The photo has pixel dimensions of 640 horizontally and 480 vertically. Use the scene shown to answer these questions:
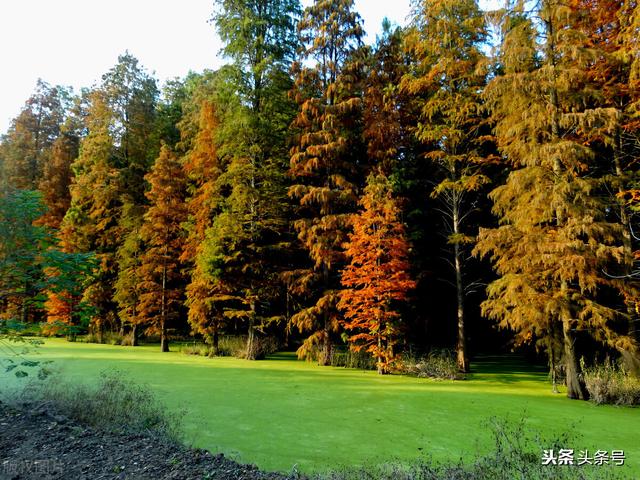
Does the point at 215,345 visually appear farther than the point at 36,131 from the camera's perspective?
No

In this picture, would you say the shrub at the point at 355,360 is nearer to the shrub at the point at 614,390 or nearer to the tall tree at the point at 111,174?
the shrub at the point at 614,390

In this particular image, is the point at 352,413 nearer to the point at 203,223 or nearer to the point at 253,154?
the point at 253,154

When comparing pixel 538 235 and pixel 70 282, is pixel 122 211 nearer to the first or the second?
pixel 70 282

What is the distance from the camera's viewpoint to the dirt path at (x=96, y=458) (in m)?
3.54

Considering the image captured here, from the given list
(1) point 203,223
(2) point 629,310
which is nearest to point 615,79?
(2) point 629,310

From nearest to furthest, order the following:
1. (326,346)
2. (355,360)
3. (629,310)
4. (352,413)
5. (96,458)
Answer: (96,458) < (352,413) < (629,310) < (355,360) < (326,346)

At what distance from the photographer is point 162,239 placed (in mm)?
18031

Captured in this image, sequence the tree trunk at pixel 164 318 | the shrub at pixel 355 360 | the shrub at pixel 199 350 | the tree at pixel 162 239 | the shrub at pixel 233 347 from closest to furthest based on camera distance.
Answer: the shrub at pixel 355 360 → the shrub at pixel 233 347 → the shrub at pixel 199 350 → the tree trunk at pixel 164 318 → the tree at pixel 162 239

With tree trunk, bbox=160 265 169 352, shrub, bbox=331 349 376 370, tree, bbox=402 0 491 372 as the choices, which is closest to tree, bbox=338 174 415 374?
shrub, bbox=331 349 376 370

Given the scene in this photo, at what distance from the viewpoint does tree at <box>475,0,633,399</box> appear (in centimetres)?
822

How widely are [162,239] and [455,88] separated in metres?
13.3

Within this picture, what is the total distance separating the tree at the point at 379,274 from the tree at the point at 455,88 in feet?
6.65

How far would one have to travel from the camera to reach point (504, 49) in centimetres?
938

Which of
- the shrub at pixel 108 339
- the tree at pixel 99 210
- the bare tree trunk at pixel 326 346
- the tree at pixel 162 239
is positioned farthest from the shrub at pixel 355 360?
the tree at pixel 99 210
